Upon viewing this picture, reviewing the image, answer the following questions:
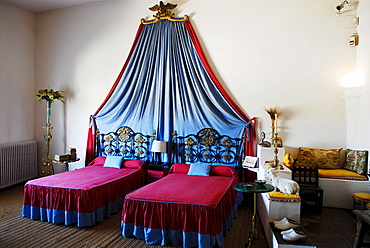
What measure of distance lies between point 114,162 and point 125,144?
52 cm

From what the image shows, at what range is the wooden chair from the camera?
4.19m

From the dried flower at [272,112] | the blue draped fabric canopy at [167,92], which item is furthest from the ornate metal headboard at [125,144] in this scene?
the dried flower at [272,112]

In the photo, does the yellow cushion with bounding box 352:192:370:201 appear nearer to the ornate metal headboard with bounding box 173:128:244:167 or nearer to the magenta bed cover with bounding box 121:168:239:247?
the ornate metal headboard with bounding box 173:128:244:167

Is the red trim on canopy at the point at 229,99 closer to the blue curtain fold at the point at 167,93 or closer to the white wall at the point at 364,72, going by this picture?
the blue curtain fold at the point at 167,93

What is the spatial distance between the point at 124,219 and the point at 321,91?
3.91 meters

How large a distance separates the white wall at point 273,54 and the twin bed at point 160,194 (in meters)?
1.07

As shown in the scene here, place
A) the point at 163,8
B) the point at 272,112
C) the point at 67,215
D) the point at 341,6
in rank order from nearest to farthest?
the point at 67,215, the point at 341,6, the point at 272,112, the point at 163,8

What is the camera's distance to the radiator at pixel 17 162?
18.2ft

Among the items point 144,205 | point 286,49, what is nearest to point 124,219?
point 144,205

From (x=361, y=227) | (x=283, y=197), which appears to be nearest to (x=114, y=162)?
(x=283, y=197)

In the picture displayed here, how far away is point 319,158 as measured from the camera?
4641 mm

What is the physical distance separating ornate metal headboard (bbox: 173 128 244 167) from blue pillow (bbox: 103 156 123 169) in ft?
Result: 3.57

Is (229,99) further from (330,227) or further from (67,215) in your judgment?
(67,215)

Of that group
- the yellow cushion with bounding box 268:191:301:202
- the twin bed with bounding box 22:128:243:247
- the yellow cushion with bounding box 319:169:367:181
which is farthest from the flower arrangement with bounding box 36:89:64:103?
the yellow cushion with bounding box 319:169:367:181
